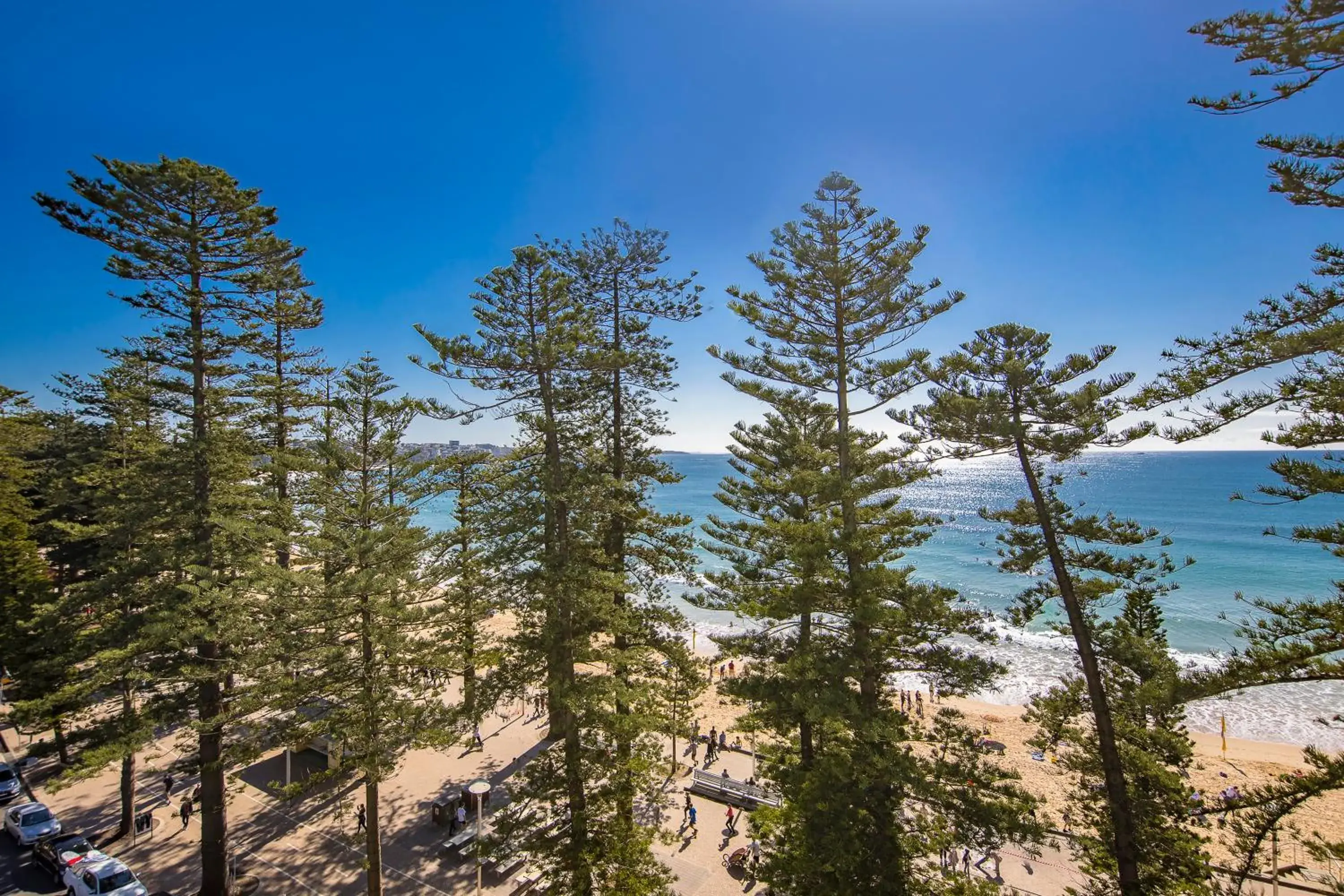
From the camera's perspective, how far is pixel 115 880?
945cm

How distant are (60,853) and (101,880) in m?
2.45

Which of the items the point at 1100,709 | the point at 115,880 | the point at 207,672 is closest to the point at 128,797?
the point at 115,880

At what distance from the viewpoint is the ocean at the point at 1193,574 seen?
20.8 metres

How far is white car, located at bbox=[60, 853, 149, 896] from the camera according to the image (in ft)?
30.5

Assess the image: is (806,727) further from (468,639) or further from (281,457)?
(281,457)

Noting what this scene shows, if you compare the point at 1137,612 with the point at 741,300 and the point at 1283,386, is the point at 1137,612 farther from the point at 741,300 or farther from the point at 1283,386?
the point at 741,300

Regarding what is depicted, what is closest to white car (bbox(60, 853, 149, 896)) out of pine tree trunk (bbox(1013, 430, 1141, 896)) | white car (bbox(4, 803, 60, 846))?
white car (bbox(4, 803, 60, 846))

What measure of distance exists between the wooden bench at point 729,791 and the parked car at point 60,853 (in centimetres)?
1180

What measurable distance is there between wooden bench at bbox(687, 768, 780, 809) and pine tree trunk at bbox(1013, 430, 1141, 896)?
7216 mm

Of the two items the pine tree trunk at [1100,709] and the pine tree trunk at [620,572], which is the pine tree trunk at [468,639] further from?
the pine tree trunk at [1100,709]

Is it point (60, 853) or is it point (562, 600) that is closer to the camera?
point (562, 600)

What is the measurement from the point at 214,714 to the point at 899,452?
1190 centimetres

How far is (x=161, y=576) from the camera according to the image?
10.9m

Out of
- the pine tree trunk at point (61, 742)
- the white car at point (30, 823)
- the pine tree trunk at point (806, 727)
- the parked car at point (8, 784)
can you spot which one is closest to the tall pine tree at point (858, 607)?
the pine tree trunk at point (806, 727)
